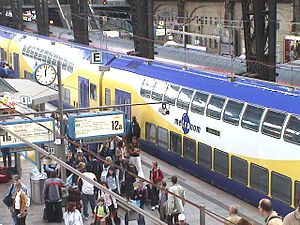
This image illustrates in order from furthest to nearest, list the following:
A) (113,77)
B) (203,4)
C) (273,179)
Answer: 1. (203,4)
2. (113,77)
3. (273,179)

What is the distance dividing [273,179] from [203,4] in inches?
A: 1598

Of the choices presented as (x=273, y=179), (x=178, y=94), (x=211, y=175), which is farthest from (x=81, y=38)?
(x=273, y=179)

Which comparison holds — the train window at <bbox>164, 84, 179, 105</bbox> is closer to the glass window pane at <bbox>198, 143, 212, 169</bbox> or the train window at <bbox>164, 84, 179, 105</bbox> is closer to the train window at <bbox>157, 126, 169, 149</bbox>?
the train window at <bbox>157, 126, 169, 149</bbox>

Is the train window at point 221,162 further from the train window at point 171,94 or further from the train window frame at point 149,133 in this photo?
the train window frame at point 149,133

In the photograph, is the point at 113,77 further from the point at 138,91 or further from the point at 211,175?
the point at 211,175

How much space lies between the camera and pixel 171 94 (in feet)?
72.4

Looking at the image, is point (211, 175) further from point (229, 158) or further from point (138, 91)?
point (138, 91)

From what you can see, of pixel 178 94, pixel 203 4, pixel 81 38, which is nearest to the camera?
pixel 178 94

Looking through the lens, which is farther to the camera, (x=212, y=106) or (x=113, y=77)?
(x=113, y=77)

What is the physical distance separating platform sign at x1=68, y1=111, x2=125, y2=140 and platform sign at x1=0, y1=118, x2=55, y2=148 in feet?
3.62

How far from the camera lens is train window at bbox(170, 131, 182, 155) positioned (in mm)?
21312

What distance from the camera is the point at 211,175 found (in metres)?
19.5

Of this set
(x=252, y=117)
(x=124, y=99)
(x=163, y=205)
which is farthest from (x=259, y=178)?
(x=124, y=99)

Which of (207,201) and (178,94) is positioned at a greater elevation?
(178,94)
